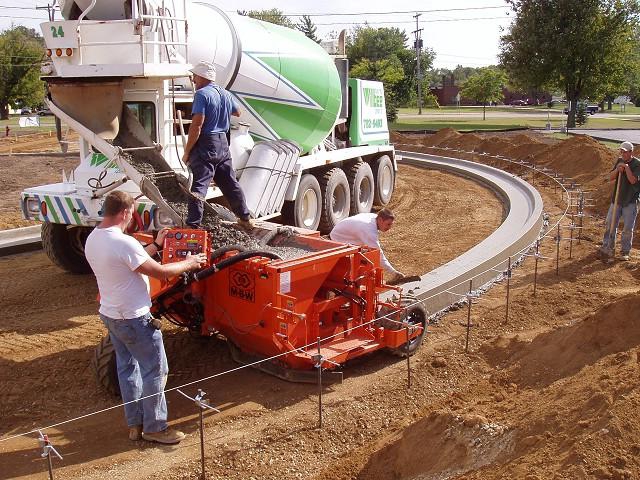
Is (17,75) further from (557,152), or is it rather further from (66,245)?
(66,245)

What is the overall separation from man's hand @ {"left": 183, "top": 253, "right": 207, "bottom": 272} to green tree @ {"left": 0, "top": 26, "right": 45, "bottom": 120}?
4532 centimetres

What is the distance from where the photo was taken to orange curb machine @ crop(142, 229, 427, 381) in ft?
18.5

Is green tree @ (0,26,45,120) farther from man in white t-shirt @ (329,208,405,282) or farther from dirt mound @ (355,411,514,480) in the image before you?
dirt mound @ (355,411,514,480)

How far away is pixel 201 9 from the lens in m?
9.23

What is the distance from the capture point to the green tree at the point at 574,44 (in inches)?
1201

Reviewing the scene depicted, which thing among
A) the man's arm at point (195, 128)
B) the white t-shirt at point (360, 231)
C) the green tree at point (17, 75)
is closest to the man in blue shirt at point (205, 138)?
the man's arm at point (195, 128)

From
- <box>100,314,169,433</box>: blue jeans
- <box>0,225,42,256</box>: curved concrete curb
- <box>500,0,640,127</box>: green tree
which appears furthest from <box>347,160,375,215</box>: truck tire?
<box>500,0,640,127</box>: green tree

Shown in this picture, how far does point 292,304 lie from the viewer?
564 cm

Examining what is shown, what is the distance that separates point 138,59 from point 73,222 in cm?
216

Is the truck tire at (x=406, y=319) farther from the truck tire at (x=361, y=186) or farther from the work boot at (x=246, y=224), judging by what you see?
the truck tire at (x=361, y=186)

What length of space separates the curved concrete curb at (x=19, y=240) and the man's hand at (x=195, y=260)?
6353mm

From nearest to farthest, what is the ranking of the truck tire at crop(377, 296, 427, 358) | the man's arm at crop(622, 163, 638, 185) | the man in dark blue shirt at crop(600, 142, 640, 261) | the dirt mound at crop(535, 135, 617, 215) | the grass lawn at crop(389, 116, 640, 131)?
the truck tire at crop(377, 296, 427, 358), the man's arm at crop(622, 163, 638, 185), the man in dark blue shirt at crop(600, 142, 640, 261), the dirt mound at crop(535, 135, 617, 215), the grass lawn at crop(389, 116, 640, 131)

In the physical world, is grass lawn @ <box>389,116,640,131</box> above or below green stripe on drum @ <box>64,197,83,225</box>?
above

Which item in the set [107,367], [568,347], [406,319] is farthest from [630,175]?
[107,367]
